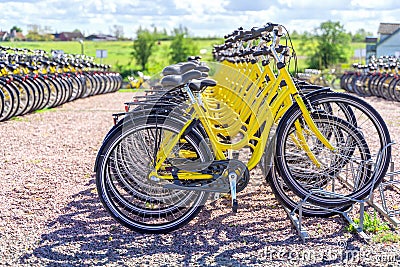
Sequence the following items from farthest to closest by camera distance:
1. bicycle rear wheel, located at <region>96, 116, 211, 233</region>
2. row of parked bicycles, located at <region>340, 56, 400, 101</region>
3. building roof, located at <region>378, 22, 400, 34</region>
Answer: building roof, located at <region>378, 22, 400, 34</region> < row of parked bicycles, located at <region>340, 56, 400, 101</region> < bicycle rear wheel, located at <region>96, 116, 211, 233</region>

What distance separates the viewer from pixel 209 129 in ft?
12.3

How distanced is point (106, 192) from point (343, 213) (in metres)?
1.55

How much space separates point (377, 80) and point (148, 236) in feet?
39.5

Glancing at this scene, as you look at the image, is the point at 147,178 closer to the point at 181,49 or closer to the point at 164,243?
the point at 164,243

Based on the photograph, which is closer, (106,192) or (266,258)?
(266,258)

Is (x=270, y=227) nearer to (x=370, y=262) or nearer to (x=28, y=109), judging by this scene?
(x=370, y=262)

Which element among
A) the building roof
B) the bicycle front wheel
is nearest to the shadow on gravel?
the bicycle front wheel

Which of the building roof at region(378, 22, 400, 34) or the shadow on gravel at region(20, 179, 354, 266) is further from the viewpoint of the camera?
the building roof at region(378, 22, 400, 34)

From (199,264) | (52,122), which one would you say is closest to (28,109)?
(52,122)

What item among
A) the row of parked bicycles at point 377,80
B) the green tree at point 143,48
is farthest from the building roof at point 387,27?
the row of parked bicycles at point 377,80

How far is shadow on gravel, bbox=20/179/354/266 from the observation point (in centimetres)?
332

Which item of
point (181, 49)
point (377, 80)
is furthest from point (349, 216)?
point (181, 49)

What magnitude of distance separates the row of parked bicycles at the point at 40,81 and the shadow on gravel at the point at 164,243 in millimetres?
5686

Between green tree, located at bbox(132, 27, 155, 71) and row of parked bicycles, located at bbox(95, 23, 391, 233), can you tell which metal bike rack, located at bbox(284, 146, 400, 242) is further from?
green tree, located at bbox(132, 27, 155, 71)
